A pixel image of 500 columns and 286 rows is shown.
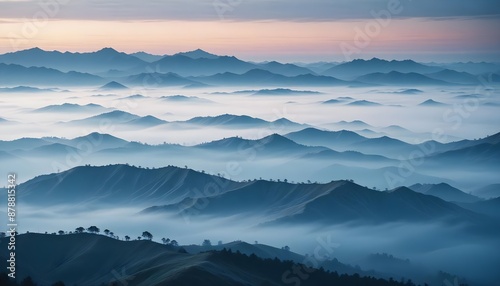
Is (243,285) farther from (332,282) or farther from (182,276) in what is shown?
(332,282)

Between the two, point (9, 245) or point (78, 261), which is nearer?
point (9, 245)

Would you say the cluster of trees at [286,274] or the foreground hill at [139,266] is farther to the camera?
the cluster of trees at [286,274]

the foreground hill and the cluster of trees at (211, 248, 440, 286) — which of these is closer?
the foreground hill

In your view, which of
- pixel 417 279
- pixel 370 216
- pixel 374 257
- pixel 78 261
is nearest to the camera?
pixel 78 261

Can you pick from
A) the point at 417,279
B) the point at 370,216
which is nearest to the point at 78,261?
the point at 417,279

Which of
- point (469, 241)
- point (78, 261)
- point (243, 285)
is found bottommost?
point (243, 285)

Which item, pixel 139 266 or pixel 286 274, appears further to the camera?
pixel 139 266

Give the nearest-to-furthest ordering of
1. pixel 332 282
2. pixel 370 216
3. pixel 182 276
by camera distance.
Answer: pixel 182 276, pixel 332 282, pixel 370 216

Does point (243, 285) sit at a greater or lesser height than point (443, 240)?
lesser
